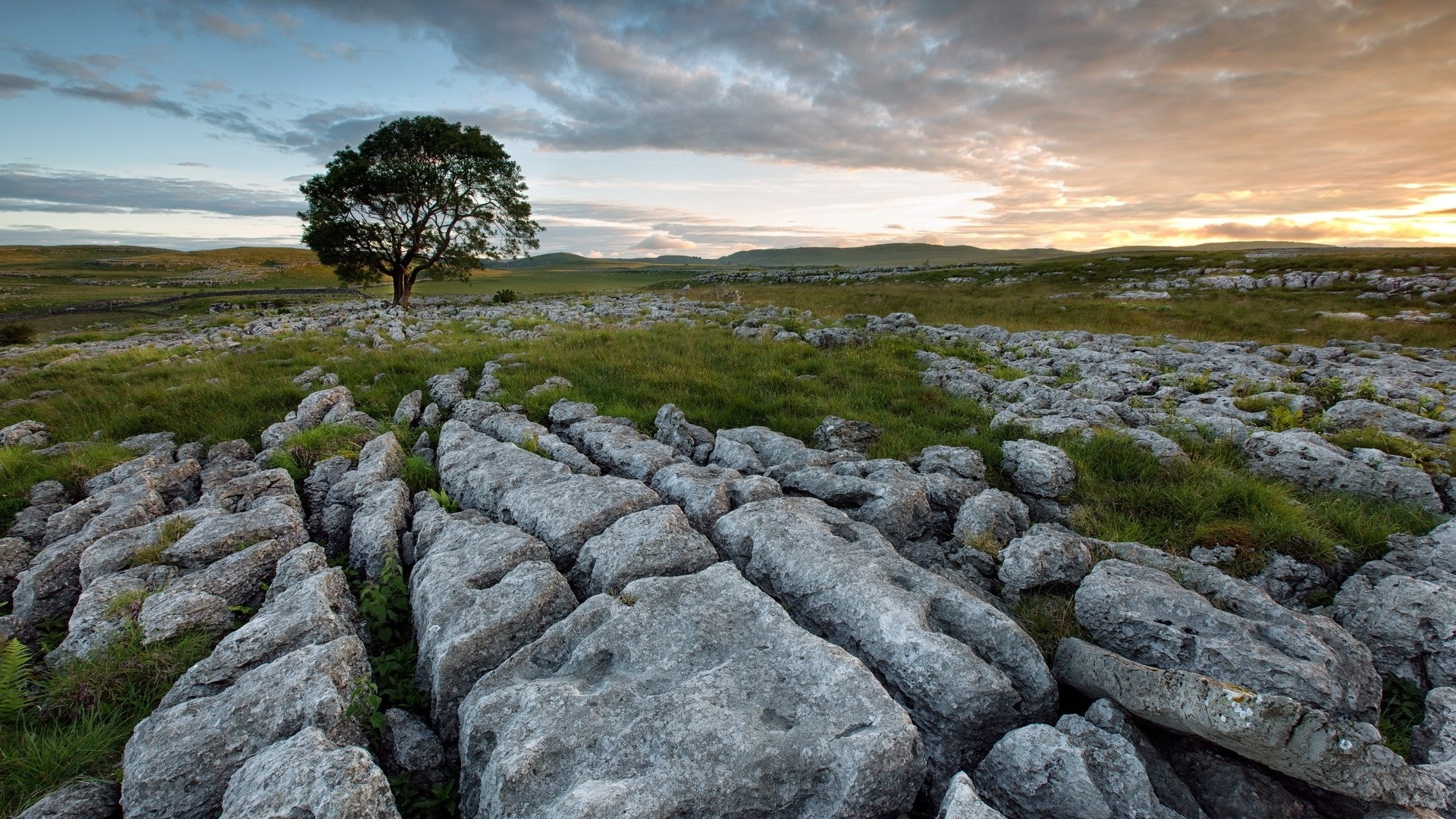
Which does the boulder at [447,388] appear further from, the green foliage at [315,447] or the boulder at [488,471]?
the boulder at [488,471]

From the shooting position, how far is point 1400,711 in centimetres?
473

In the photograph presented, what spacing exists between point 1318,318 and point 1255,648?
34035 mm

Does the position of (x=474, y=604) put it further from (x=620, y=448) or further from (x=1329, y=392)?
(x=1329, y=392)

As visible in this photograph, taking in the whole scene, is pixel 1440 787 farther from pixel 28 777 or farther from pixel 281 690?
pixel 28 777

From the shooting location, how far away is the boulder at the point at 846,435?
33.5ft

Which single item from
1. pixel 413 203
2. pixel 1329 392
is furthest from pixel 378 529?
pixel 413 203

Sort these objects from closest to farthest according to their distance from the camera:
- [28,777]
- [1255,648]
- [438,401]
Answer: [28,777] → [1255,648] → [438,401]

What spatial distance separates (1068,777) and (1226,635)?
2.41m

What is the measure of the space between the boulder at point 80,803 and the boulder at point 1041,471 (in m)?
9.82

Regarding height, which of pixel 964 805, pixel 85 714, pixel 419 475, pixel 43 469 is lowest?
pixel 85 714

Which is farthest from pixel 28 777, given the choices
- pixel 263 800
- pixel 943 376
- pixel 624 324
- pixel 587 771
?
pixel 624 324

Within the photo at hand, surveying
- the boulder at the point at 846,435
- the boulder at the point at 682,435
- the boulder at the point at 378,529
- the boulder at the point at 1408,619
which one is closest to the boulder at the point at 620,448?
the boulder at the point at 682,435

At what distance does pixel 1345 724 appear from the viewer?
3809 millimetres

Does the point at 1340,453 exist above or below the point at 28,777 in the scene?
above
